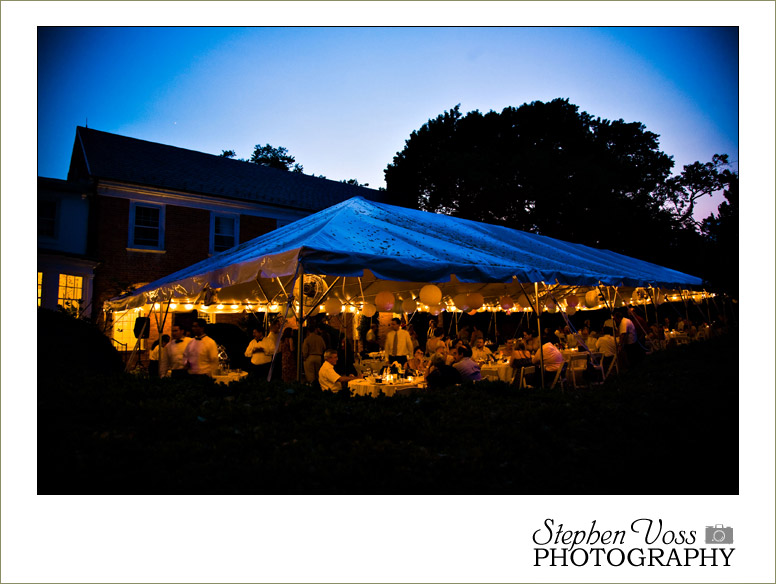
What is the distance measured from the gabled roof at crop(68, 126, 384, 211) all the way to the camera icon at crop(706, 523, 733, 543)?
56.5ft

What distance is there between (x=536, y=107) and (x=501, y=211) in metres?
7.12

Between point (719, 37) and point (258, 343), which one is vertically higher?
point (719, 37)

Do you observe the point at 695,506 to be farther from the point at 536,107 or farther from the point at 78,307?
the point at 536,107

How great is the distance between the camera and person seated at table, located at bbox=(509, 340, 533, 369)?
10305mm

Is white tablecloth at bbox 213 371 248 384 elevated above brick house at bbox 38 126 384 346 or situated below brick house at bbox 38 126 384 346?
below

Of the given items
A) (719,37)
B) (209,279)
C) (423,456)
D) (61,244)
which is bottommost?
(423,456)

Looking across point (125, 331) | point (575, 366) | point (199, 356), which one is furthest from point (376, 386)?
point (125, 331)

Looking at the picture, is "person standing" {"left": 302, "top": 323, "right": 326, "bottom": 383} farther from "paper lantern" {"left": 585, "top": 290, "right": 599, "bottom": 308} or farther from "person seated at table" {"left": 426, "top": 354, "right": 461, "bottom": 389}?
"paper lantern" {"left": 585, "top": 290, "right": 599, "bottom": 308}

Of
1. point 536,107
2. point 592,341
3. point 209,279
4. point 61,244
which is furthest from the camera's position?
point 536,107

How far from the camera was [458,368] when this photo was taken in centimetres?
863

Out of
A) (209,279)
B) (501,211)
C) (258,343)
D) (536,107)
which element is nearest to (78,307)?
(258,343)

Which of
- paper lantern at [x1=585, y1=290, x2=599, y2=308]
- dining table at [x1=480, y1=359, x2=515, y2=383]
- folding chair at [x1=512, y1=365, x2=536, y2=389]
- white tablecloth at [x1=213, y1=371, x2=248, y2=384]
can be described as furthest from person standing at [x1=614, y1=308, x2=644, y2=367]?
white tablecloth at [x1=213, y1=371, x2=248, y2=384]

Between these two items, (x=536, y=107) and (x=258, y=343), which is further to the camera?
(x=536, y=107)

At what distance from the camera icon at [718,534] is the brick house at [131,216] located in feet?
50.0
